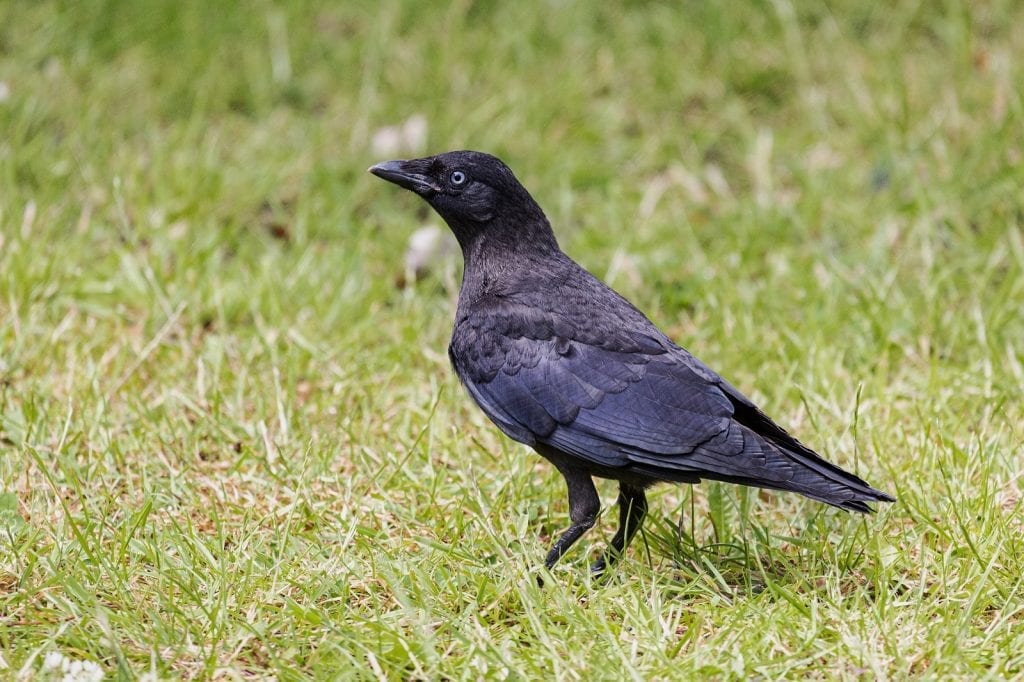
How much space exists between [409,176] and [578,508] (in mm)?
1356

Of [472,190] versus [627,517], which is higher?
[472,190]

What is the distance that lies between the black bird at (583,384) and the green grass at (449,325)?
0.29 m

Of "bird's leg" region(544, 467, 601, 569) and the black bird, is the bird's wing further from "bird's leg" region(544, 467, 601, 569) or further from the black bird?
"bird's leg" region(544, 467, 601, 569)

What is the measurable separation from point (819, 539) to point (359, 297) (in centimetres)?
248

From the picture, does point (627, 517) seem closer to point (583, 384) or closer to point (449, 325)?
point (583, 384)

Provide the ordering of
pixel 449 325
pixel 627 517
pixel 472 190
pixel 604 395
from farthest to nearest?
pixel 449 325
pixel 472 190
pixel 627 517
pixel 604 395

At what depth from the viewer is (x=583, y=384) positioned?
3.73 meters

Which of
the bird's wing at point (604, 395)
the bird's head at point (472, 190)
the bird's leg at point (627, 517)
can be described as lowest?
the bird's leg at point (627, 517)

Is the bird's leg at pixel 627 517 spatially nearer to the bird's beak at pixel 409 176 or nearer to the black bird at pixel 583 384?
the black bird at pixel 583 384

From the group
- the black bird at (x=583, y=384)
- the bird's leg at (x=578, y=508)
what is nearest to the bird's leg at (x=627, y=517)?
the black bird at (x=583, y=384)

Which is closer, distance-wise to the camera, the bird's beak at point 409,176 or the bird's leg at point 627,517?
the bird's leg at point 627,517

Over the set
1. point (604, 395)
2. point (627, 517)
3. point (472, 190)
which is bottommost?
point (627, 517)

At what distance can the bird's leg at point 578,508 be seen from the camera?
375 cm

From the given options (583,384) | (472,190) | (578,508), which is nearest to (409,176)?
(472,190)
